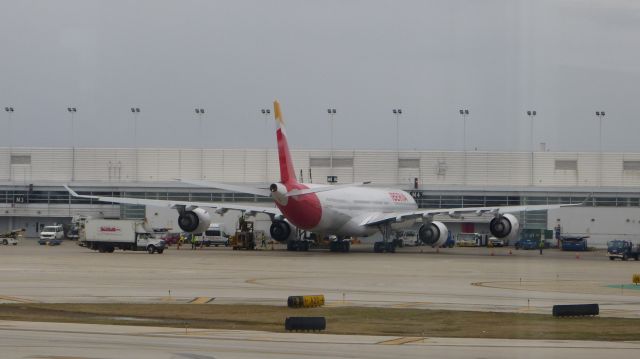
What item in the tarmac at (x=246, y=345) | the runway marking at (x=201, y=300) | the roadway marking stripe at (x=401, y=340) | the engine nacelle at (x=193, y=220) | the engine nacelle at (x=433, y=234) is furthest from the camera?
the engine nacelle at (x=433, y=234)

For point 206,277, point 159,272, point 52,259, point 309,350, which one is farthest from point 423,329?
point 52,259

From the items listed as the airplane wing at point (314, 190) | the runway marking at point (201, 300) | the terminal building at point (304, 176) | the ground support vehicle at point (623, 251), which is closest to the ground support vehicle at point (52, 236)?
the terminal building at point (304, 176)

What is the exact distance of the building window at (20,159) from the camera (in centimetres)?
13912

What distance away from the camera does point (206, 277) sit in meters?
54.8

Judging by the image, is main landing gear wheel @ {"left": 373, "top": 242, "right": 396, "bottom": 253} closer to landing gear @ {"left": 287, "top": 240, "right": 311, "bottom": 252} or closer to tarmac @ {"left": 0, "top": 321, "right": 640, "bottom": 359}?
landing gear @ {"left": 287, "top": 240, "right": 311, "bottom": 252}

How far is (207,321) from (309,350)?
7.98m

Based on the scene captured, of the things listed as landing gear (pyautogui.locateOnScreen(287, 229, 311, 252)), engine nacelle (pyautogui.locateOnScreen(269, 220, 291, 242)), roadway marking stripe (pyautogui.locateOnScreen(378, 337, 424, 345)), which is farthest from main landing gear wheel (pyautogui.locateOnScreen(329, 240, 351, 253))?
roadway marking stripe (pyautogui.locateOnScreen(378, 337, 424, 345))

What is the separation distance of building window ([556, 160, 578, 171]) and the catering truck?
2365 inches

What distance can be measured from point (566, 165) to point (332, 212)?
5442cm

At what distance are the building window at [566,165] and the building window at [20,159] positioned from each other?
65.3m

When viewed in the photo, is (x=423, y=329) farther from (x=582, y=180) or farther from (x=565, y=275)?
(x=582, y=180)

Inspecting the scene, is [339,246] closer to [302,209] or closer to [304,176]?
[302,209]

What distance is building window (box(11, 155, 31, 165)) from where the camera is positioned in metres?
139

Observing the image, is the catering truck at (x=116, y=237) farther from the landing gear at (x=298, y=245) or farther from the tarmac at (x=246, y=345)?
the tarmac at (x=246, y=345)
